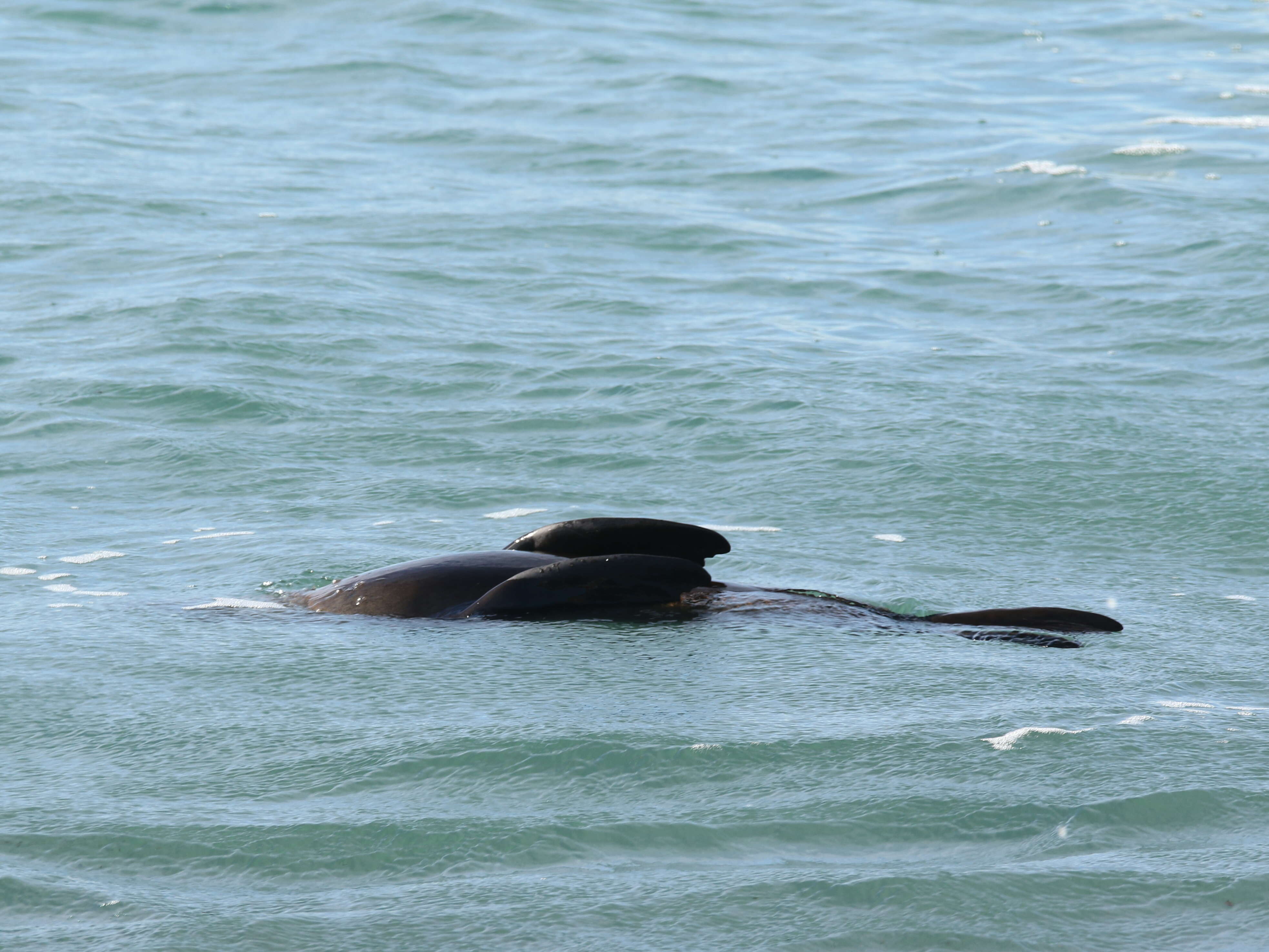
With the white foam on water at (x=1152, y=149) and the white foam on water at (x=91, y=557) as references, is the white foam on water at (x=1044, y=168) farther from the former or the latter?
the white foam on water at (x=91, y=557)

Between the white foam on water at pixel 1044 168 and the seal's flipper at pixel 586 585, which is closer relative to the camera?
the seal's flipper at pixel 586 585

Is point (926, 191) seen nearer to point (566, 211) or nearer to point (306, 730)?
point (566, 211)

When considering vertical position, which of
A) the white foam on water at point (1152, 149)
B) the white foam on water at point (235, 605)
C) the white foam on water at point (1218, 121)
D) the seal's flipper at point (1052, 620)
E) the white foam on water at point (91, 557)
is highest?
the white foam on water at point (1218, 121)

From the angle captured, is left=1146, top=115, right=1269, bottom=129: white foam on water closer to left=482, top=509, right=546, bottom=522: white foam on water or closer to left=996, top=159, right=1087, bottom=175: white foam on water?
left=996, top=159, right=1087, bottom=175: white foam on water

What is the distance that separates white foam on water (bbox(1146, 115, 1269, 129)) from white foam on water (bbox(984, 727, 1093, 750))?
12296mm

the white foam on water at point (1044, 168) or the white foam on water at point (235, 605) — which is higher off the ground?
the white foam on water at point (1044, 168)

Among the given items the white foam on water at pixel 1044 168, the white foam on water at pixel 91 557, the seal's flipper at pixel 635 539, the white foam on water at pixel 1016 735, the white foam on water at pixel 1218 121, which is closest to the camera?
the white foam on water at pixel 1016 735

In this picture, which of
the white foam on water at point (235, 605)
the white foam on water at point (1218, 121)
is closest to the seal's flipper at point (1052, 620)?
the white foam on water at point (235, 605)

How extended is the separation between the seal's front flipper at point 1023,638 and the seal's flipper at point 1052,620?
28 mm

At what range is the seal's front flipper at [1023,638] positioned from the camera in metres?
4.38

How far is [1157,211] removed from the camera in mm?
11789

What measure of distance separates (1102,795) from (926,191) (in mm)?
10059

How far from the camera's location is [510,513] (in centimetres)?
600

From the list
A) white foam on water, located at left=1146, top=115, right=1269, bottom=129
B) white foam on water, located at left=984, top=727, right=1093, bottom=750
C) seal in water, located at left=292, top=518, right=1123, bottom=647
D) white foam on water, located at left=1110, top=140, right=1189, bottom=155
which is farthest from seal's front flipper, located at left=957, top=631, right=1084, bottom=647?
white foam on water, located at left=1146, top=115, right=1269, bottom=129
